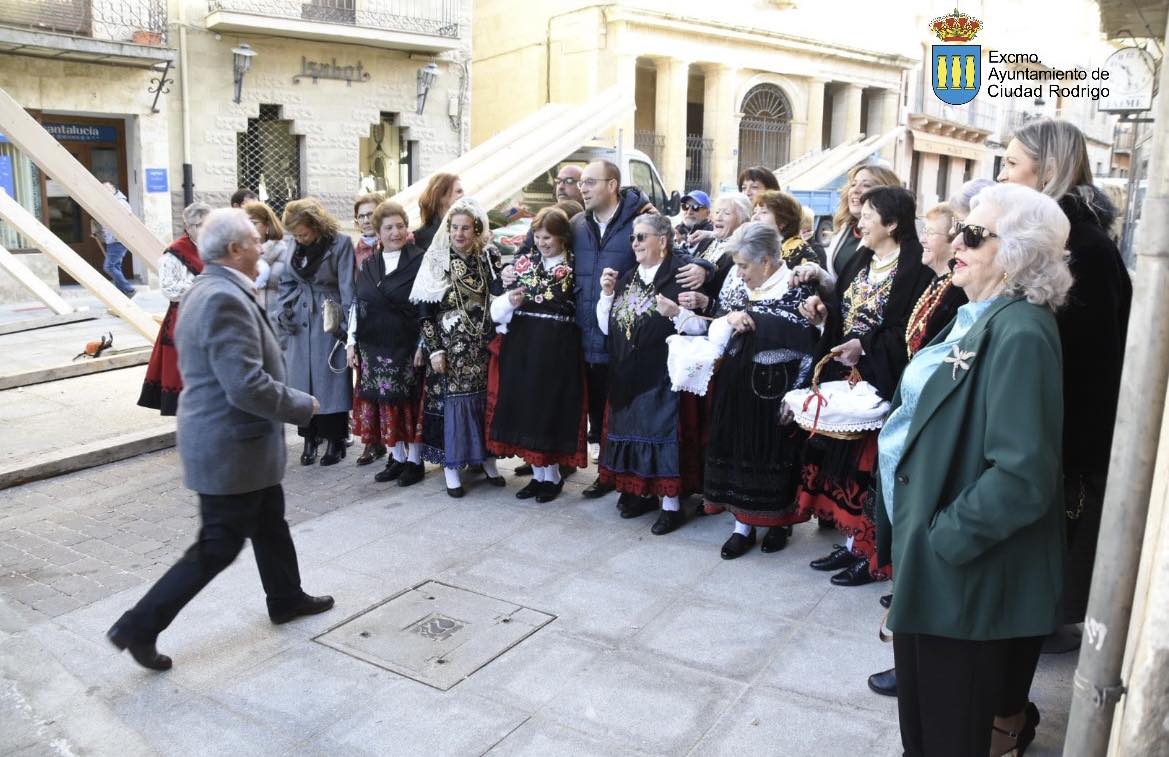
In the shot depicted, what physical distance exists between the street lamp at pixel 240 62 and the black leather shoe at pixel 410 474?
12.4 metres

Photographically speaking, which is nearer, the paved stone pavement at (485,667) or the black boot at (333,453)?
the paved stone pavement at (485,667)

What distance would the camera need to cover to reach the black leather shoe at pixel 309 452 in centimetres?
637

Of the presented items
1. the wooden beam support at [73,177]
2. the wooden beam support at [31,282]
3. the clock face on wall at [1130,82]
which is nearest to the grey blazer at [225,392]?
the wooden beam support at [73,177]

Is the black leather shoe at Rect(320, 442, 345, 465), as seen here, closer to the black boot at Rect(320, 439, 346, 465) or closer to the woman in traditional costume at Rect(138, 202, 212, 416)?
the black boot at Rect(320, 439, 346, 465)

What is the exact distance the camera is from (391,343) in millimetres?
5805

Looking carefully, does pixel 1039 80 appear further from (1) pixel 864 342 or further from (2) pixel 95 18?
(1) pixel 864 342

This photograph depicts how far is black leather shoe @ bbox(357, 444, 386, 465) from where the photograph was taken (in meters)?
6.34

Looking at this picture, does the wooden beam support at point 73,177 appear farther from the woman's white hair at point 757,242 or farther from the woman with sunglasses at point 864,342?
the woman with sunglasses at point 864,342

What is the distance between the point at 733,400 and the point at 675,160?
1941 cm

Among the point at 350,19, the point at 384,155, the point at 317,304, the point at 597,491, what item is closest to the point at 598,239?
the point at 597,491

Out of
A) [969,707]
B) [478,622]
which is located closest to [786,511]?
[478,622]

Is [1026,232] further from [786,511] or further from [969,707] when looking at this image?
[786,511]

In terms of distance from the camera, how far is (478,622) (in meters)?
4.01

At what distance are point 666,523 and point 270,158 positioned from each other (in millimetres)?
14509
